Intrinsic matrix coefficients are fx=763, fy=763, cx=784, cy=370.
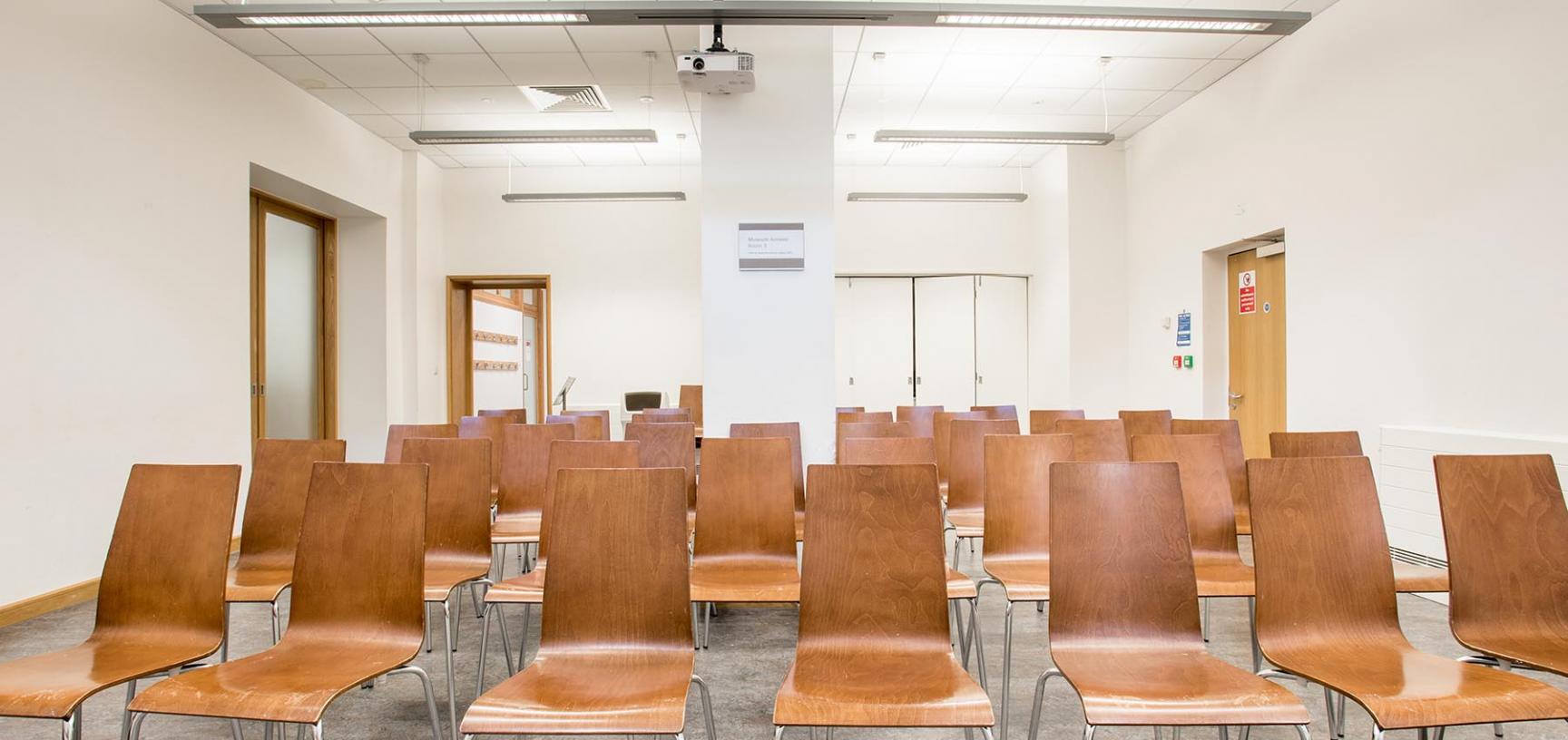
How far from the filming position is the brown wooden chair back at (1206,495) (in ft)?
9.13

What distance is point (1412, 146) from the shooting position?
14.2 ft

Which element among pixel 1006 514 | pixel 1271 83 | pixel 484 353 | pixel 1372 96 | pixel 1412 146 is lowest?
pixel 1006 514

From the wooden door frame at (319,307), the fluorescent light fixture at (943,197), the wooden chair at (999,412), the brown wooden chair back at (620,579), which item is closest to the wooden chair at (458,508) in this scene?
the brown wooden chair back at (620,579)

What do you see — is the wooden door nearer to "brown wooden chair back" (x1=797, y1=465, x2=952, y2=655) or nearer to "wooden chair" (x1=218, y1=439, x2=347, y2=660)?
"brown wooden chair back" (x1=797, y1=465, x2=952, y2=655)

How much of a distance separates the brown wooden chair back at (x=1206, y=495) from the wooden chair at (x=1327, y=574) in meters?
0.68

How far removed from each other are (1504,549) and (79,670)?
378 centimetres

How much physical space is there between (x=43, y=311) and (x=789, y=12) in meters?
4.04

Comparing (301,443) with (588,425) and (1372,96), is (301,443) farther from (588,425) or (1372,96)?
(1372,96)

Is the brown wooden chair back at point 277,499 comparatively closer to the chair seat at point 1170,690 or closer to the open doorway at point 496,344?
the chair seat at point 1170,690

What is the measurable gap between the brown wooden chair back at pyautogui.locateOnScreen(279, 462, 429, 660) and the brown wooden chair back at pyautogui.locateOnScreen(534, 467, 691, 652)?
38cm

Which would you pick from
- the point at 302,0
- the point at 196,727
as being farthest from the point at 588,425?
the point at 302,0

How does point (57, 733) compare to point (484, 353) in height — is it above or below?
below

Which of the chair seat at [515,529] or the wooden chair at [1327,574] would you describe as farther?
the chair seat at [515,529]

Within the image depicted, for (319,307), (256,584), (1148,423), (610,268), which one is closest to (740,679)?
(256,584)
